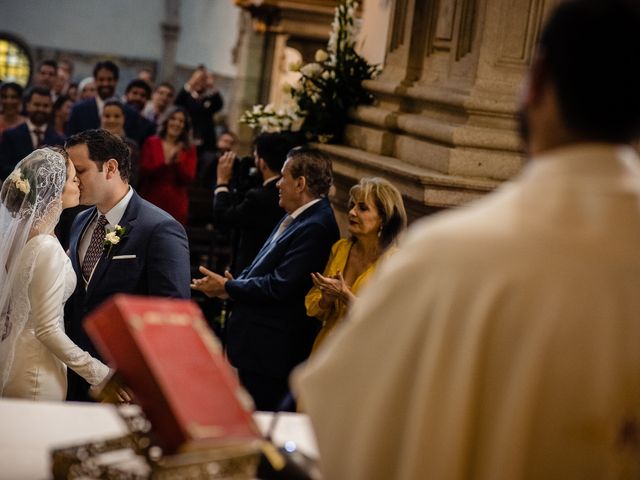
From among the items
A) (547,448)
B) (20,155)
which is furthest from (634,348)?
(20,155)

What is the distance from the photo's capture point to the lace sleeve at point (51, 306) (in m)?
4.30

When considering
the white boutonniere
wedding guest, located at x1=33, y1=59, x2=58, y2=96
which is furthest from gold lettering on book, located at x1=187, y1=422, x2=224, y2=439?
wedding guest, located at x1=33, y1=59, x2=58, y2=96

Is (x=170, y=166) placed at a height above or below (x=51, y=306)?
above

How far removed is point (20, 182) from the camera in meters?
4.55

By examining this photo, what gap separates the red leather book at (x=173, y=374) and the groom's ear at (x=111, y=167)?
2.64m

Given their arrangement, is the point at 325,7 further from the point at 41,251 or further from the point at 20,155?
the point at 41,251

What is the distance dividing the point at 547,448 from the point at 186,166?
6872mm

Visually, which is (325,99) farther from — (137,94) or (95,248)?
(137,94)

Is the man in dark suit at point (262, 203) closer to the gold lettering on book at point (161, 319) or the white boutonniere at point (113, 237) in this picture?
the white boutonniere at point (113, 237)

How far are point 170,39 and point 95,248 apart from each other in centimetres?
2080

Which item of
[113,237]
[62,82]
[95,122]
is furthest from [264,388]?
[62,82]

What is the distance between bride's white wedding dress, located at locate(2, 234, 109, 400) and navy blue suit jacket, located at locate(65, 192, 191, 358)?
0.52 ft

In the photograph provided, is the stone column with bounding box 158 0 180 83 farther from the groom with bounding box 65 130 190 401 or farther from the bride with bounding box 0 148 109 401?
the bride with bounding box 0 148 109 401

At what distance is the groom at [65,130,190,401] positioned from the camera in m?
4.53
